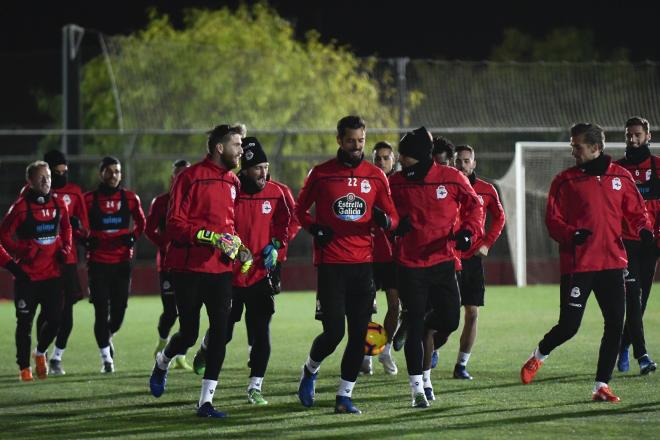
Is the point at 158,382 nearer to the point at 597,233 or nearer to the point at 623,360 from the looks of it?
the point at 597,233

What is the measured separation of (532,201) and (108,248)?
16.0m

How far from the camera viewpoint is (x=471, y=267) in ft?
43.9

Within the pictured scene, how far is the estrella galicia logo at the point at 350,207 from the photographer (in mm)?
10820

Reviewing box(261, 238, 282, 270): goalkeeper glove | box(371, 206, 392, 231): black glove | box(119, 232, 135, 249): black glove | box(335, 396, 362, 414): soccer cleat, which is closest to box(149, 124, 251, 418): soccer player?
box(261, 238, 282, 270): goalkeeper glove

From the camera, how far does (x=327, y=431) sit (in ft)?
32.4

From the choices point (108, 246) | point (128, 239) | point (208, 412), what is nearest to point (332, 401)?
point (208, 412)

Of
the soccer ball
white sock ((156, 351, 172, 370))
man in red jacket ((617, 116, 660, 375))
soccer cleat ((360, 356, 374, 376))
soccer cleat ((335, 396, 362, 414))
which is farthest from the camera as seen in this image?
soccer cleat ((360, 356, 374, 376))

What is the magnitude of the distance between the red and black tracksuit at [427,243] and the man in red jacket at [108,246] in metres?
4.45

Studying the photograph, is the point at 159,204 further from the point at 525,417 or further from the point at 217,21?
the point at 217,21

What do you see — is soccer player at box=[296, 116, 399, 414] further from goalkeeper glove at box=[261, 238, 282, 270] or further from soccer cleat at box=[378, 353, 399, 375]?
soccer cleat at box=[378, 353, 399, 375]

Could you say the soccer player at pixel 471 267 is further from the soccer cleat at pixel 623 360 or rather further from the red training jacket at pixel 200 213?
the red training jacket at pixel 200 213

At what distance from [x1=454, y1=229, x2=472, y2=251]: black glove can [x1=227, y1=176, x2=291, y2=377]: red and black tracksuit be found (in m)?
1.50

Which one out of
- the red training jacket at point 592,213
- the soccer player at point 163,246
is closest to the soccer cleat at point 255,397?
the soccer player at point 163,246

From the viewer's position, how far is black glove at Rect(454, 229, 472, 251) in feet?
35.7
